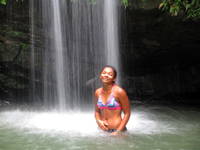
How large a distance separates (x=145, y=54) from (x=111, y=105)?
5400mm

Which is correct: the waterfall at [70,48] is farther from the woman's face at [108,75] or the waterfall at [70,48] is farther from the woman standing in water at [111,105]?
the woman standing in water at [111,105]

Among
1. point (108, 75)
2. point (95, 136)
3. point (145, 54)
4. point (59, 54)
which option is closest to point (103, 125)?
point (95, 136)

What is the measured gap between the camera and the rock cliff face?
27.8 feet

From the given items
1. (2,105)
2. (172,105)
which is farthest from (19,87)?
(172,105)

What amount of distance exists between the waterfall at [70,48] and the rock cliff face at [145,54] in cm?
38

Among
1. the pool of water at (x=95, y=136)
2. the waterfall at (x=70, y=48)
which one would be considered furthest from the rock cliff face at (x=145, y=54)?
the pool of water at (x=95, y=136)

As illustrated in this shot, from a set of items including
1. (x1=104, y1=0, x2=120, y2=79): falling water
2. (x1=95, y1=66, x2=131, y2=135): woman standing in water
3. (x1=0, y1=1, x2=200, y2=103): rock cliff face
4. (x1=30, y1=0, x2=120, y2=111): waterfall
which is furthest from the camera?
(x1=0, y1=1, x2=200, y2=103): rock cliff face

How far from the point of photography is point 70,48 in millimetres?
9023

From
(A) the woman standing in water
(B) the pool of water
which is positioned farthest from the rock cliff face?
(A) the woman standing in water

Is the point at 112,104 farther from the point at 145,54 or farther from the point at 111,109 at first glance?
the point at 145,54

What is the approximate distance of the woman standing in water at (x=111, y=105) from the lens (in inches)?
189

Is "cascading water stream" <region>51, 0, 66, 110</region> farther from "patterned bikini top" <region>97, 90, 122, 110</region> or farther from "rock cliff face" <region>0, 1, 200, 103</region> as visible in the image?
Result: "patterned bikini top" <region>97, 90, 122, 110</region>

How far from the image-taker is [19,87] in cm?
984

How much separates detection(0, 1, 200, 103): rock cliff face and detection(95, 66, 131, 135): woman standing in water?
A: 11.8 ft
